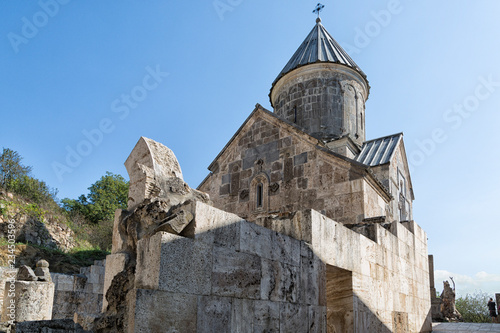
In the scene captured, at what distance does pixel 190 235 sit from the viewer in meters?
3.50

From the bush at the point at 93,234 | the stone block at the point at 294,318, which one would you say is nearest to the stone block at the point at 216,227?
the stone block at the point at 294,318

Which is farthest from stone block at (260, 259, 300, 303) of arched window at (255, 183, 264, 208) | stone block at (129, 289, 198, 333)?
arched window at (255, 183, 264, 208)

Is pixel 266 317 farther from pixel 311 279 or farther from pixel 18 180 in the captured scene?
pixel 18 180

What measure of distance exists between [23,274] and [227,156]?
541 cm

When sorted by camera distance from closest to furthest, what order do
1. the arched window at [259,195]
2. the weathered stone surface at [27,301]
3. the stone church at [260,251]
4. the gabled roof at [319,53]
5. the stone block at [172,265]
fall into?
→ the stone block at [172,265], the stone church at [260,251], the weathered stone surface at [27,301], the arched window at [259,195], the gabled roof at [319,53]

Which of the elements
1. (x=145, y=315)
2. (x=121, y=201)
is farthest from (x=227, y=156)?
(x=121, y=201)

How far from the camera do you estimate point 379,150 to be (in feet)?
→ 44.8

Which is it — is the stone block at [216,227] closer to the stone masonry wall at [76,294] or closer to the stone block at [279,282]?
the stone block at [279,282]

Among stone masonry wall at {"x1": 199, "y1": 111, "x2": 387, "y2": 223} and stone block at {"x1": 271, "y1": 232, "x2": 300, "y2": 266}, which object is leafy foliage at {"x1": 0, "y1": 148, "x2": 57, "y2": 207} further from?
stone block at {"x1": 271, "y1": 232, "x2": 300, "y2": 266}

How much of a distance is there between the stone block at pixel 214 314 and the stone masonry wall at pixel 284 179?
5.80 meters

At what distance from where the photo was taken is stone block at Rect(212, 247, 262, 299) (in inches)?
143

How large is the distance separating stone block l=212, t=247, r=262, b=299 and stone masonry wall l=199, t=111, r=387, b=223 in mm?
5371

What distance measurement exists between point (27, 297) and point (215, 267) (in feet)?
20.8

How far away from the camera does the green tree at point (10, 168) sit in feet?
73.1
